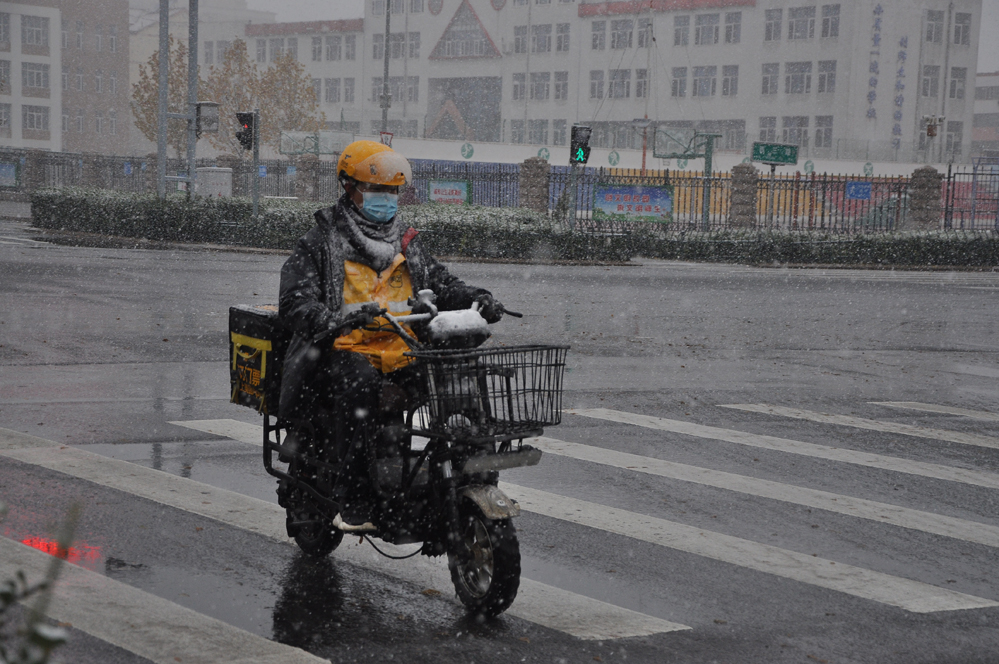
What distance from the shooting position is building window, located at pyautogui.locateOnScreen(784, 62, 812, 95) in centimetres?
6800

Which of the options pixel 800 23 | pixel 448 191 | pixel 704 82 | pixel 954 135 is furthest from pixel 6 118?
pixel 954 135

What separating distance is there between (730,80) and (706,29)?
3388mm

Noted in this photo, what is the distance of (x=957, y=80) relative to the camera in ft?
226

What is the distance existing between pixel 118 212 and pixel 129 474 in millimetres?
27894

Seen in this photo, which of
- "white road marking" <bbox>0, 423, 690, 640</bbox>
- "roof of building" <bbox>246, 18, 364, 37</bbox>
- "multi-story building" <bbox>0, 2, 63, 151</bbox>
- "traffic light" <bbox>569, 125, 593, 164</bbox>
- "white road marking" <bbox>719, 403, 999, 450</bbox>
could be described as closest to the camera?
"white road marking" <bbox>0, 423, 690, 640</bbox>

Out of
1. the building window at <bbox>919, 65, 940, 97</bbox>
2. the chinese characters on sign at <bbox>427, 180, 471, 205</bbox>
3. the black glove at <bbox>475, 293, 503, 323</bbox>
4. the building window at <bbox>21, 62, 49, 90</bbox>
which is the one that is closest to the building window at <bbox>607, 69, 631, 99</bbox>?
the building window at <bbox>919, 65, 940, 97</bbox>

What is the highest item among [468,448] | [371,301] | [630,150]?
[630,150]

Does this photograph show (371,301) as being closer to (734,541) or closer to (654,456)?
(734,541)

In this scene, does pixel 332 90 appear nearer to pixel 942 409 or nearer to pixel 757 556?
pixel 942 409

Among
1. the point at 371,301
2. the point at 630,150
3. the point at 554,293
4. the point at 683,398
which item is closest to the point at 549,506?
the point at 371,301

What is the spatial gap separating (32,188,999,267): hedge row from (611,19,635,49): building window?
140ft

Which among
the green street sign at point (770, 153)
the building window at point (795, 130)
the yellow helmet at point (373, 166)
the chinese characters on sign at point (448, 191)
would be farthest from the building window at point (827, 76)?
the yellow helmet at point (373, 166)

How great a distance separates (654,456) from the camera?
8.02 metres

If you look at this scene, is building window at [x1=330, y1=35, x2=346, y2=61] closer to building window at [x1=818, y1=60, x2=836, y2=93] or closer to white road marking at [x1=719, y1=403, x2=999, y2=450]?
building window at [x1=818, y1=60, x2=836, y2=93]
